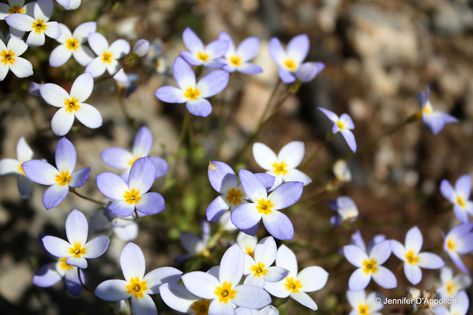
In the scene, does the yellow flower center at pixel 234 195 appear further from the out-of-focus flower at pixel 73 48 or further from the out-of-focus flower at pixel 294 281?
the out-of-focus flower at pixel 73 48

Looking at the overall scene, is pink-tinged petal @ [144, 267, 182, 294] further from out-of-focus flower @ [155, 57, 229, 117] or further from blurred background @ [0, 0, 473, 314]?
out-of-focus flower @ [155, 57, 229, 117]

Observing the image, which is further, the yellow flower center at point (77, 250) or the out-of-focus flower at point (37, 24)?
the out-of-focus flower at point (37, 24)

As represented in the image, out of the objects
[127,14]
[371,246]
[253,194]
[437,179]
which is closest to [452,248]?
[371,246]

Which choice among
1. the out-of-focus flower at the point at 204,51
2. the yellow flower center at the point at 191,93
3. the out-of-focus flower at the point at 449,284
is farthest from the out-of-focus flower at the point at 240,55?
the out-of-focus flower at the point at 449,284

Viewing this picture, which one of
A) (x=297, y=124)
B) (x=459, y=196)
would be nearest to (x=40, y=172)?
(x=459, y=196)

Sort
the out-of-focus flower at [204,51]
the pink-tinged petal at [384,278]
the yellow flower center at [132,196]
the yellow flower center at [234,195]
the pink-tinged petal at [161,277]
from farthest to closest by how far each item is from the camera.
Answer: the out-of-focus flower at [204,51]
the pink-tinged petal at [384,278]
the yellow flower center at [234,195]
the yellow flower center at [132,196]
the pink-tinged petal at [161,277]

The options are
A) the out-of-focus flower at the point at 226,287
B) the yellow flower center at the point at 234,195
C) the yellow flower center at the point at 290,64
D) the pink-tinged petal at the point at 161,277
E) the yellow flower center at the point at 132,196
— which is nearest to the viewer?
the out-of-focus flower at the point at 226,287

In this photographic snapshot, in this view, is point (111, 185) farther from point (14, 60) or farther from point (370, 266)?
point (370, 266)

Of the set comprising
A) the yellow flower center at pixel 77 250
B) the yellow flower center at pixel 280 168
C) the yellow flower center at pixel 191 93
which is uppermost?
the yellow flower center at pixel 191 93

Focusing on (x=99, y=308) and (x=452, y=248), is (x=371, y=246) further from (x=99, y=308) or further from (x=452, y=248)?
(x=99, y=308)
